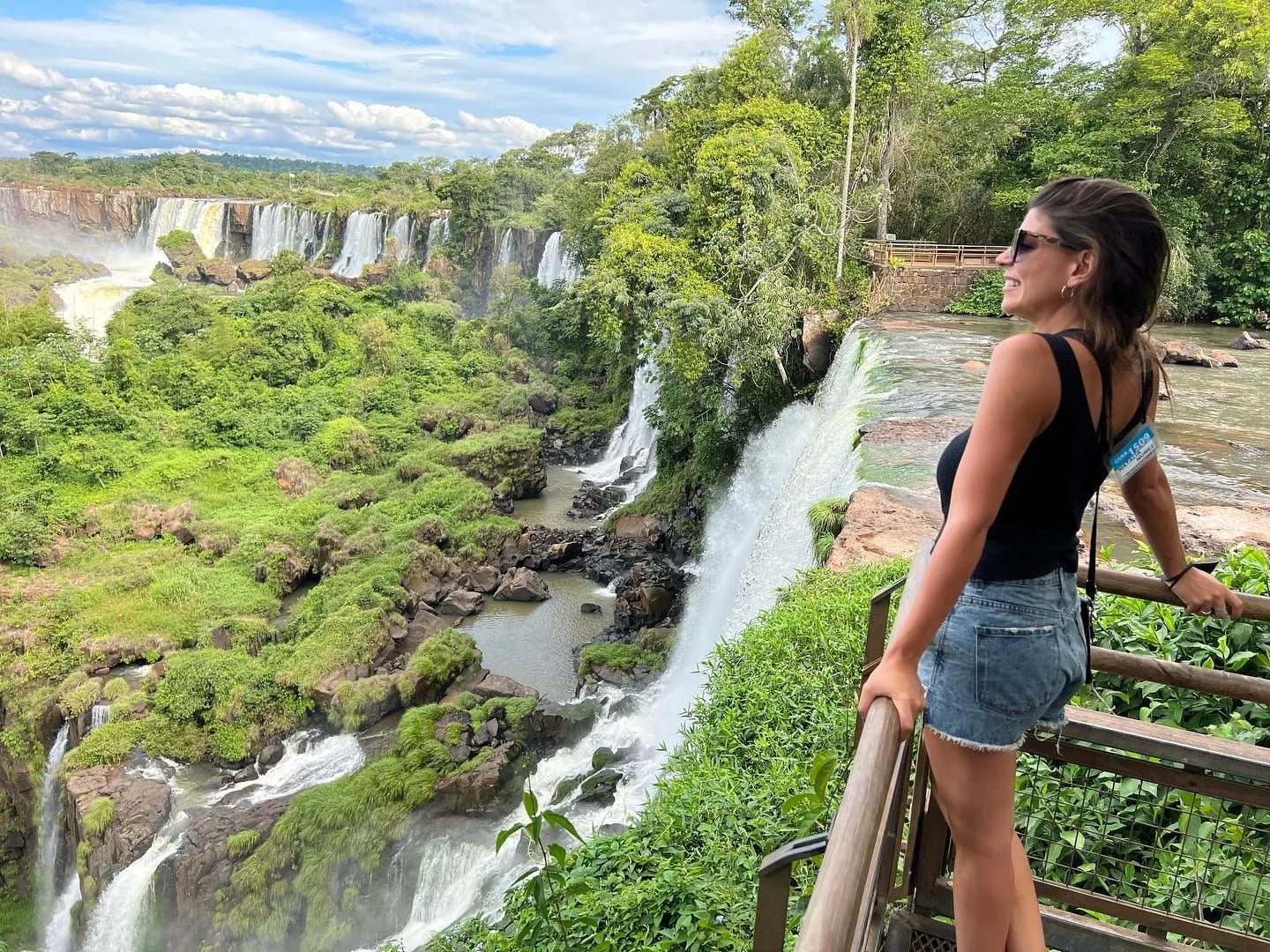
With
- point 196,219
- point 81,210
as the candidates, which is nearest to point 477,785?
point 196,219

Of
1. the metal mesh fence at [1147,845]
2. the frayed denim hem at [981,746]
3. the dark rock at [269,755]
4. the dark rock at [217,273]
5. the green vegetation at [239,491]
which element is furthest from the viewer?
the dark rock at [217,273]

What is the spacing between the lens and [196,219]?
1393 inches

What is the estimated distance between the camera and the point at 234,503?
17688mm

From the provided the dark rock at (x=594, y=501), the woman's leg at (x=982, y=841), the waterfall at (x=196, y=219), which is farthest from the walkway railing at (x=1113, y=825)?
the waterfall at (x=196, y=219)

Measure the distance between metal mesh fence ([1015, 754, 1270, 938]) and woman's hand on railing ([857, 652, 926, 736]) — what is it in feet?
3.28

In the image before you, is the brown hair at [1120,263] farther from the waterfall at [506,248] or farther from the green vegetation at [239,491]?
the waterfall at [506,248]

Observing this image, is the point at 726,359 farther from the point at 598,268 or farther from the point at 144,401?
the point at 144,401

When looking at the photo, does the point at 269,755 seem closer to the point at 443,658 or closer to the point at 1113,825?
the point at 443,658

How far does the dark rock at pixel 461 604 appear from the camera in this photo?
43.9ft

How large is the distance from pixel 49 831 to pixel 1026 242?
1348 centimetres

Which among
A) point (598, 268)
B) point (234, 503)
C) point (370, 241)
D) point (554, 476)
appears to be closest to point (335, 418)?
point (234, 503)

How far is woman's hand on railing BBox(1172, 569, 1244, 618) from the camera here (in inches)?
67.2

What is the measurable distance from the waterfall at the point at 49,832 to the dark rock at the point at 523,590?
20.7ft

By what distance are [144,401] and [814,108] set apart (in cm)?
1785
